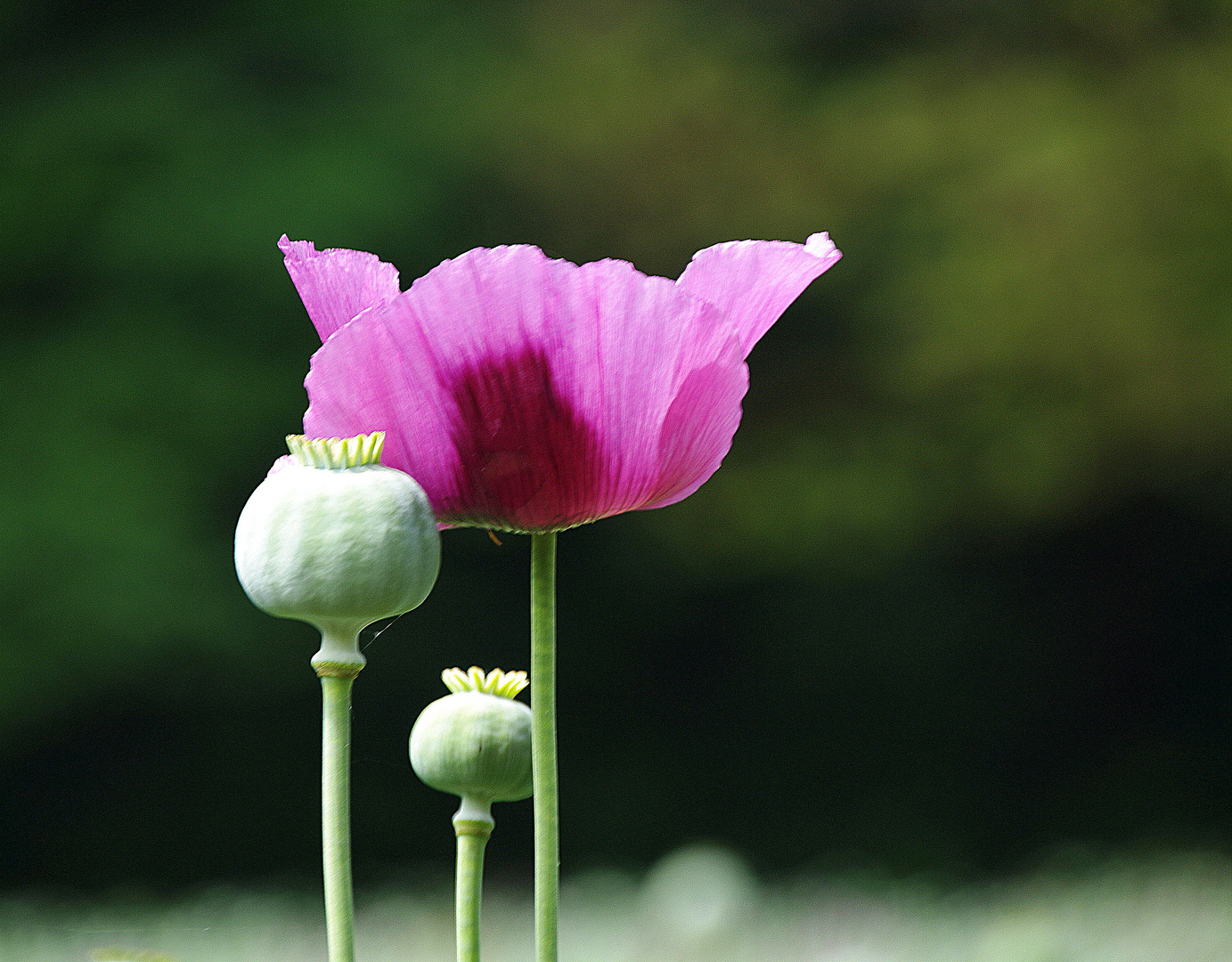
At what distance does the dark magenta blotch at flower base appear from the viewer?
321 mm

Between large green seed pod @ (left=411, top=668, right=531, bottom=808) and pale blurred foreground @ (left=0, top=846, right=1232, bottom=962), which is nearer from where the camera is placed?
large green seed pod @ (left=411, top=668, right=531, bottom=808)

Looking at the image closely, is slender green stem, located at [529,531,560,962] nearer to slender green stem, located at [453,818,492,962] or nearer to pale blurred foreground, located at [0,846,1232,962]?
slender green stem, located at [453,818,492,962]

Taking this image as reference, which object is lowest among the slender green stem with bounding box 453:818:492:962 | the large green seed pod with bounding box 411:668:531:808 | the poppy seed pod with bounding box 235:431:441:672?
the slender green stem with bounding box 453:818:492:962

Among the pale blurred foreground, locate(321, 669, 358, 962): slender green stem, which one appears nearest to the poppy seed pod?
locate(321, 669, 358, 962): slender green stem

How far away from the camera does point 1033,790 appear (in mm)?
2803

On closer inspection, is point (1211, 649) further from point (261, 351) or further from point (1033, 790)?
point (261, 351)

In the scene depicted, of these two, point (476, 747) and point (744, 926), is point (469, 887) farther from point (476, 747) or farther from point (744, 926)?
point (744, 926)

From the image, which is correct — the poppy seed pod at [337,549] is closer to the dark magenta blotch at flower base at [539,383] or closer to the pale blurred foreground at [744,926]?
the dark magenta blotch at flower base at [539,383]

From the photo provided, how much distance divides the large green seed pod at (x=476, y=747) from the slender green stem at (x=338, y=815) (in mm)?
43

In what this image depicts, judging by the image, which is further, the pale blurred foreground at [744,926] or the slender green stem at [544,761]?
the pale blurred foreground at [744,926]

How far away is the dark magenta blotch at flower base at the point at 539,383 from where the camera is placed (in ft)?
1.05

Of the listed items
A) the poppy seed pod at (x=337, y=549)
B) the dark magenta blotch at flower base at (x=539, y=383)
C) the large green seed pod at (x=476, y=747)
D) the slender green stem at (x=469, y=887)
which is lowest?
the slender green stem at (x=469, y=887)

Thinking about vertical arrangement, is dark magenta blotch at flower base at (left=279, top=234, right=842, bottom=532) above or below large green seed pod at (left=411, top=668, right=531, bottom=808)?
above

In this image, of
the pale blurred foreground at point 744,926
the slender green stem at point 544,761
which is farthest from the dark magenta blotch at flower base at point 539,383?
the pale blurred foreground at point 744,926
